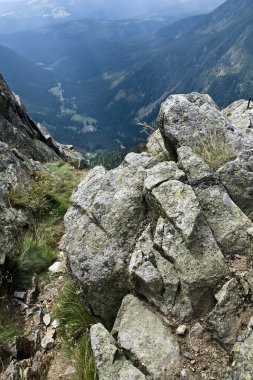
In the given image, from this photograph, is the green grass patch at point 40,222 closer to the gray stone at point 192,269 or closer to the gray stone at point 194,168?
the gray stone at point 192,269

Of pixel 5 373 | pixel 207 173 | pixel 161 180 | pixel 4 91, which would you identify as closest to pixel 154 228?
pixel 161 180

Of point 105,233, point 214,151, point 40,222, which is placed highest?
point 214,151

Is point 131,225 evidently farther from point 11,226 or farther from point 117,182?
point 11,226

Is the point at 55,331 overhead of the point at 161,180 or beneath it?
beneath

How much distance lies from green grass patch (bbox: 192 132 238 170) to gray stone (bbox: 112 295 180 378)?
4.19 metres

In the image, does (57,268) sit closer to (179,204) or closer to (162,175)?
(162,175)

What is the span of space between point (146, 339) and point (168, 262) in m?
1.62

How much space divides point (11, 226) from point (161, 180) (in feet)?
18.8

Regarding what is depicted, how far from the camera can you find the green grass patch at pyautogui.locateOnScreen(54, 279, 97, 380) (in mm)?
7935

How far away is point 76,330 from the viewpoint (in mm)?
9359

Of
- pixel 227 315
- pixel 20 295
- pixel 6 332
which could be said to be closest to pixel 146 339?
pixel 227 315

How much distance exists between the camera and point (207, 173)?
9812mm

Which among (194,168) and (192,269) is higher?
(194,168)

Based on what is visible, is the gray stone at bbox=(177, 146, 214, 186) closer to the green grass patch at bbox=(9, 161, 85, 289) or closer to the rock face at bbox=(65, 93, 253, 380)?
the rock face at bbox=(65, 93, 253, 380)
